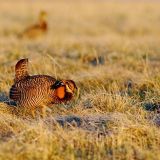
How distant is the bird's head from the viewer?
588 cm

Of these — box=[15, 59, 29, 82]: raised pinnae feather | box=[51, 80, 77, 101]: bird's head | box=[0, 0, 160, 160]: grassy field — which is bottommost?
box=[0, 0, 160, 160]: grassy field

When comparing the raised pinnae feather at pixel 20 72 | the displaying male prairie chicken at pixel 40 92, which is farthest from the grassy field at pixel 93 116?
the raised pinnae feather at pixel 20 72

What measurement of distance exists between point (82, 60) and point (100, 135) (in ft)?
16.9

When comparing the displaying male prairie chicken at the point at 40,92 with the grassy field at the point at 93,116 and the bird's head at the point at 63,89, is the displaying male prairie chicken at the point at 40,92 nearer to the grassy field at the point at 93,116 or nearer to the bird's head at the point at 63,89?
the bird's head at the point at 63,89

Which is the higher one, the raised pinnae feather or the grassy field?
the raised pinnae feather

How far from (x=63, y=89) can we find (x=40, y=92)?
0.26 m

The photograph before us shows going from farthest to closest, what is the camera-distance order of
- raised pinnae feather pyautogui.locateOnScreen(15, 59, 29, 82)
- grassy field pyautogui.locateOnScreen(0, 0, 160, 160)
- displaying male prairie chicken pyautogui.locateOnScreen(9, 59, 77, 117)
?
raised pinnae feather pyautogui.locateOnScreen(15, 59, 29, 82) → displaying male prairie chicken pyautogui.locateOnScreen(9, 59, 77, 117) → grassy field pyautogui.locateOnScreen(0, 0, 160, 160)

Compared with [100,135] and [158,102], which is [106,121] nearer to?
[100,135]

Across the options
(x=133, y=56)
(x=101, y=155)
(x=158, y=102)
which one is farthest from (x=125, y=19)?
(x=101, y=155)

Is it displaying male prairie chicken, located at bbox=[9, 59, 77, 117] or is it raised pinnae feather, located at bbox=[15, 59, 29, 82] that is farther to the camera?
raised pinnae feather, located at bbox=[15, 59, 29, 82]

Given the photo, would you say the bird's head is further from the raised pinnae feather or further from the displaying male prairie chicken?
the raised pinnae feather

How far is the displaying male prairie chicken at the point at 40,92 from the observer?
19.1 feet

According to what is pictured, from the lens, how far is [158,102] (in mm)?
6168

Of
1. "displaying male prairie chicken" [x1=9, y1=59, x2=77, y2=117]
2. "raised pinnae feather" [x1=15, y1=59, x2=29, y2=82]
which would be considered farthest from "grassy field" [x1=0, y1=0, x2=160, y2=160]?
"raised pinnae feather" [x1=15, y1=59, x2=29, y2=82]
